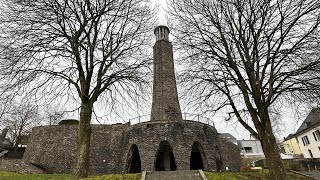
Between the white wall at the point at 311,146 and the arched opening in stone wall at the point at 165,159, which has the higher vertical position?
the white wall at the point at 311,146

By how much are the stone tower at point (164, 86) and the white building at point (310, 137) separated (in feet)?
69.0

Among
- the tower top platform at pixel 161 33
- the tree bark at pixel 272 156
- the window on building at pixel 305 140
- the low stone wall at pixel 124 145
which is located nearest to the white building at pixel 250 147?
the window on building at pixel 305 140

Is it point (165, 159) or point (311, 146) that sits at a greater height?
point (311, 146)

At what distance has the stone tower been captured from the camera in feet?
79.4

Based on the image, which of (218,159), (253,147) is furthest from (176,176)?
(253,147)

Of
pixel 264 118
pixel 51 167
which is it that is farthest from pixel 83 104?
pixel 51 167

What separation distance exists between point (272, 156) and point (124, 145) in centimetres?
1683

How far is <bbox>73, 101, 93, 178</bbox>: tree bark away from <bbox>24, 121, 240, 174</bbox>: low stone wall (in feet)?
34.5

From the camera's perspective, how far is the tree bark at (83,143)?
1029 cm

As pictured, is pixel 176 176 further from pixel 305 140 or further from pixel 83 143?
pixel 305 140

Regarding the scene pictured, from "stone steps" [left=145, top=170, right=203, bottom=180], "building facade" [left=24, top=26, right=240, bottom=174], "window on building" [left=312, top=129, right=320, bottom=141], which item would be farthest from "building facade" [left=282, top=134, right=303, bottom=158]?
"stone steps" [left=145, top=170, right=203, bottom=180]

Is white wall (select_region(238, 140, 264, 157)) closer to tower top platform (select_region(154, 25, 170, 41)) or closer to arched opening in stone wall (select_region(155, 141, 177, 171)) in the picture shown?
arched opening in stone wall (select_region(155, 141, 177, 171))

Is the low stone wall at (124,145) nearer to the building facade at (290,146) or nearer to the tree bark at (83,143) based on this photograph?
the tree bark at (83,143)

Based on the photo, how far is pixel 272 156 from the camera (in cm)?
900
